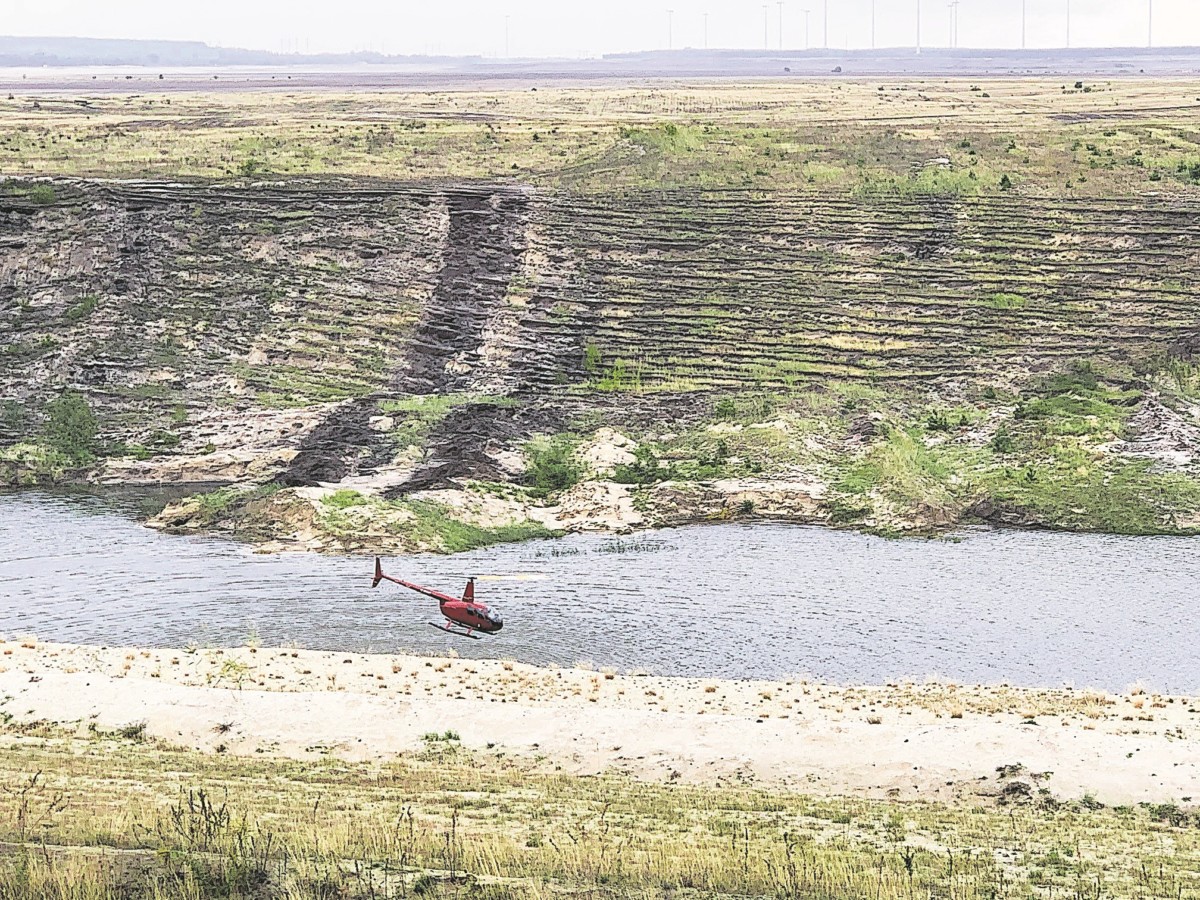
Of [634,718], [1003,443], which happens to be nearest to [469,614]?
[634,718]

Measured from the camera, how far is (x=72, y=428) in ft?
159

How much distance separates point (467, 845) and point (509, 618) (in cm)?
1858

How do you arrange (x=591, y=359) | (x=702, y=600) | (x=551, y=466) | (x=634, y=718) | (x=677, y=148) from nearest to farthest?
(x=634, y=718) → (x=702, y=600) → (x=551, y=466) → (x=591, y=359) → (x=677, y=148)

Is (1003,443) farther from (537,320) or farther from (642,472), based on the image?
(537,320)

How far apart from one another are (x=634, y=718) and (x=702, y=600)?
35.9 feet

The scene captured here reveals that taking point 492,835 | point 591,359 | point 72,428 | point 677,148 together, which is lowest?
point 72,428

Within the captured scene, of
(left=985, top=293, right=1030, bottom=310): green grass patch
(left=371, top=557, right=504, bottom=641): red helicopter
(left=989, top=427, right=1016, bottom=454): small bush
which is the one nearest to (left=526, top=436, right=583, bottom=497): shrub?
(left=371, top=557, right=504, bottom=641): red helicopter

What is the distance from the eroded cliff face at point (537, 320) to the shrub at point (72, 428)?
1.34 feet

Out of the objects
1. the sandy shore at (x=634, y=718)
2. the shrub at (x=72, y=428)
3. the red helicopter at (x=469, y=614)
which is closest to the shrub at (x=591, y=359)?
the shrub at (x=72, y=428)

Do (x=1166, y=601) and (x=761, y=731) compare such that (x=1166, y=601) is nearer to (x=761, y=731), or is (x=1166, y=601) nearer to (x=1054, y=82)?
(x=761, y=731)

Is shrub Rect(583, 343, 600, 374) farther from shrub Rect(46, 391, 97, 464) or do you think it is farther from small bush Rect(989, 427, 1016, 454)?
shrub Rect(46, 391, 97, 464)

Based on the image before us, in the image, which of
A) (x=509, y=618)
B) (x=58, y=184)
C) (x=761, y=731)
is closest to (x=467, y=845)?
(x=761, y=731)

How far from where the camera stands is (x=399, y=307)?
56594 millimetres

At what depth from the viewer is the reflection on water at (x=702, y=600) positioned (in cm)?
3145
